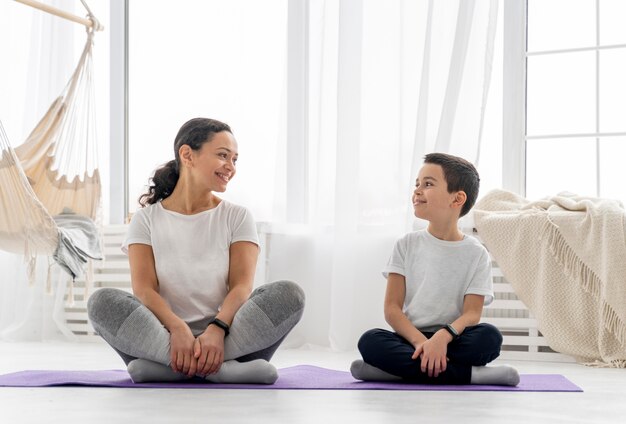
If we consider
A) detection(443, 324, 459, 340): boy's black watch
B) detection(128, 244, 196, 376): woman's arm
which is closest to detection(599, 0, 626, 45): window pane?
detection(443, 324, 459, 340): boy's black watch

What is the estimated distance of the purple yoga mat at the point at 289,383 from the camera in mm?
1894

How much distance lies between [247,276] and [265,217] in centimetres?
136

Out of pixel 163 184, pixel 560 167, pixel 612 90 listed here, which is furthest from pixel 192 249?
pixel 612 90

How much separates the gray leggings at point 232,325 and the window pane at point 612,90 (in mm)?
1583

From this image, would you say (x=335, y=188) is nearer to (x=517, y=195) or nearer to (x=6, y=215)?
(x=517, y=195)

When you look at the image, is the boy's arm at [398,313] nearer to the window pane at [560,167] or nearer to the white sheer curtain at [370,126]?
the white sheer curtain at [370,126]

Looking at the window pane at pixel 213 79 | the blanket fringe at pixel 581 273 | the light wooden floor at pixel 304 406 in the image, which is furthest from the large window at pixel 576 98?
the light wooden floor at pixel 304 406

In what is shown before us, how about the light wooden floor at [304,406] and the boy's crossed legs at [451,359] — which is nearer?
the light wooden floor at [304,406]

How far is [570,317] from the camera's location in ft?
9.10

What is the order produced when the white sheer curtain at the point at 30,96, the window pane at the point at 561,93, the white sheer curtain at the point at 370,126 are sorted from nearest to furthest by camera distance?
the white sheer curtain at the point at 370,126, the window pane at the point at 561,93, the white sheer curtain at the point at 30,96

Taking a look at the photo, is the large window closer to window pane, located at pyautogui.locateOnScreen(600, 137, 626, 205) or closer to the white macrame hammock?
window pane, located at pyautogui.locateOnScreen(600, 137, 626, 205)

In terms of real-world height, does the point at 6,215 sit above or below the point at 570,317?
above

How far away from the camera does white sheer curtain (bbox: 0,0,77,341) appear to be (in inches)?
144

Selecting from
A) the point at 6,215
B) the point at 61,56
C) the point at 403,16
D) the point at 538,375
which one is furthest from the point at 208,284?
the point at 61,56
